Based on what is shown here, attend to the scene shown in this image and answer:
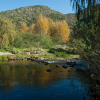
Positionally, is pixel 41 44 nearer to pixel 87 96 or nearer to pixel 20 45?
pixel 20 45

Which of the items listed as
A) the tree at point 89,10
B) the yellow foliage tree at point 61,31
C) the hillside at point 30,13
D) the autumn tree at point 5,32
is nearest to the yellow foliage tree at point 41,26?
the yellow foliage tree at point 61,31

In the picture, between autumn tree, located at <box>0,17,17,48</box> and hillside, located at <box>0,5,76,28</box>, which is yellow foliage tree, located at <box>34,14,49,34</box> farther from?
hillside, located at <box>0,5,76,28</box>

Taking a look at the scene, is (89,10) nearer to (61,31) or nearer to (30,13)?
(61,31)

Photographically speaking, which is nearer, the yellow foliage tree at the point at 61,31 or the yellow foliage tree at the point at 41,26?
the yellow foliage tree at the point at 61,31

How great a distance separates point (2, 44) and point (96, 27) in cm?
2193

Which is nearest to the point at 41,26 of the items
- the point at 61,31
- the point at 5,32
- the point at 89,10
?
the point at 61,31

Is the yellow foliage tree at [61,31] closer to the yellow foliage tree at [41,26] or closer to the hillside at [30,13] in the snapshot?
the yellow foliage tree at [41,26]

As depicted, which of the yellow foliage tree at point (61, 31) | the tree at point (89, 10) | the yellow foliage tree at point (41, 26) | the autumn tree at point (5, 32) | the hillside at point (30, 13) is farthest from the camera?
the hillside at point (30, 13)

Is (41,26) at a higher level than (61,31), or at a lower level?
higher

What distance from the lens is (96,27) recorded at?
370cm

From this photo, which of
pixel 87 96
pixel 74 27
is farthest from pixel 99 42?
pixel 87 96

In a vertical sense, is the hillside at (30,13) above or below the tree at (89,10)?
above

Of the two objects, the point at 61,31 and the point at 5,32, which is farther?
the point at 61,31

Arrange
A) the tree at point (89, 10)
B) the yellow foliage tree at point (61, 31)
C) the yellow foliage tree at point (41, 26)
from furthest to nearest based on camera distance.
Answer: the yellow foliage tree at point (41, 26) → the yellow foliage tree at point (61, 31) → the tree at point (89, 10)
